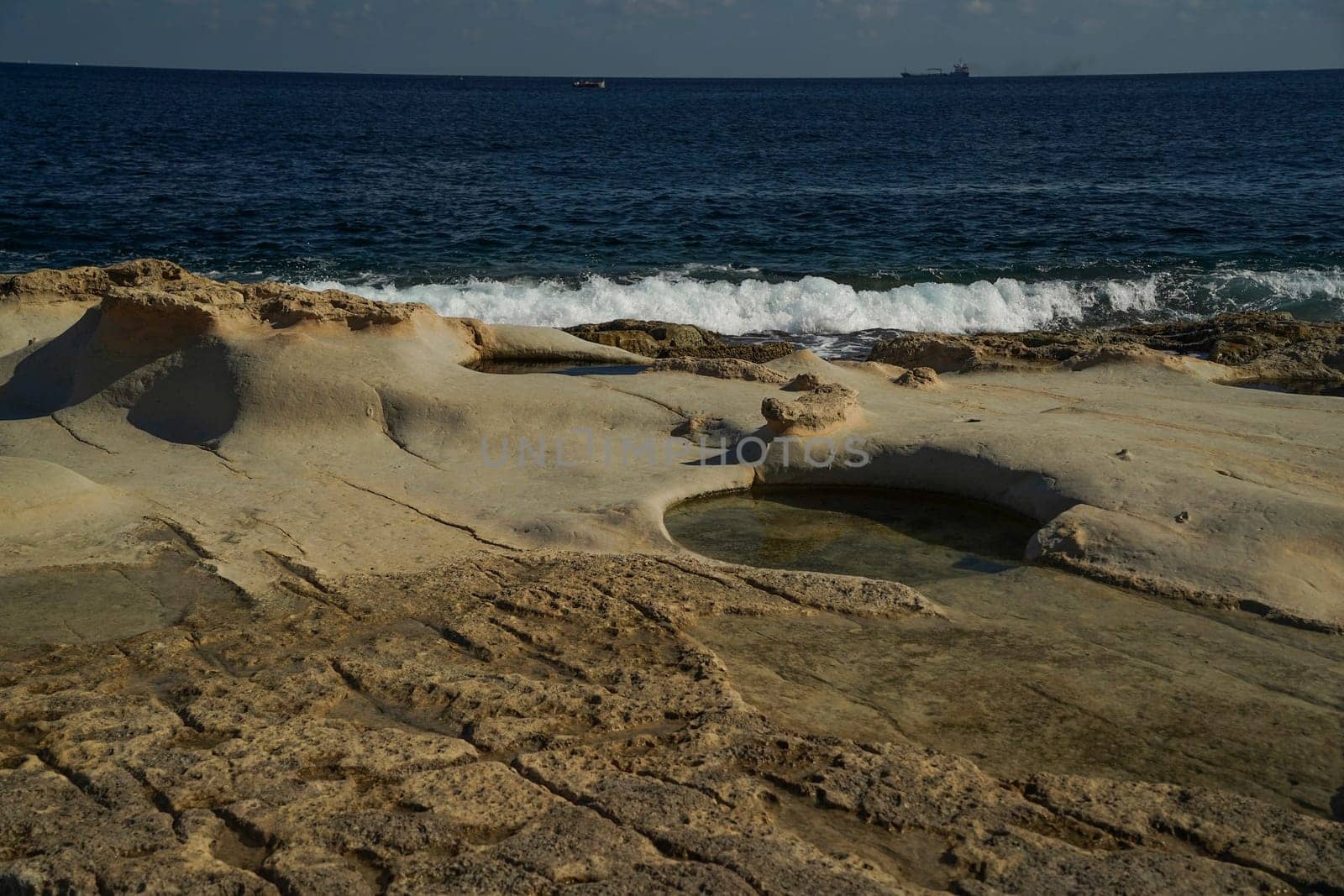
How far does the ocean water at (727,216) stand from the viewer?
52.6ft

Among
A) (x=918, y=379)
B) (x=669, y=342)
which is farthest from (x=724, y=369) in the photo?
(x=669, y=342)

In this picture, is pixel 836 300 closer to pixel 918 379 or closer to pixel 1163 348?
pixel 1163 348

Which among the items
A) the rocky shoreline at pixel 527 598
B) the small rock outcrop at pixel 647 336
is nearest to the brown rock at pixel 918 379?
the rocky shoreline at pixel 527 598

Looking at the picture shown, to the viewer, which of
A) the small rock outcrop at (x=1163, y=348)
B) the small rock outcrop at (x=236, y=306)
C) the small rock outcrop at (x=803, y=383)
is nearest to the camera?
the small rock outcrop at (x=803, y=383)

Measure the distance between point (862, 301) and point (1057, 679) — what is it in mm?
11459

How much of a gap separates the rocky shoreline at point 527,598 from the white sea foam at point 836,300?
543 cm

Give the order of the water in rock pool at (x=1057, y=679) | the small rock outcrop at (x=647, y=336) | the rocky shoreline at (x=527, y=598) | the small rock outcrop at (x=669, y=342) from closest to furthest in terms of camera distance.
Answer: the rocky shoreline at (x=527, y=598) < the water in rock pool at (x=1057, y=679) < the small rock outcrop at (x=669, y=342) < the small rock outcrop at (x=647, y=336)

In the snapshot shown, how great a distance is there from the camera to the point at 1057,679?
473cm

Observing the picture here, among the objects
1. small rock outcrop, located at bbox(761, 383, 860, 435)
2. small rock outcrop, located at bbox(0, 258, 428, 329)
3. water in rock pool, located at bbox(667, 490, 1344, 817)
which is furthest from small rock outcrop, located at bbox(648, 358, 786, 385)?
water in rock pool, located at bbox(667, 490, 1344, 817)

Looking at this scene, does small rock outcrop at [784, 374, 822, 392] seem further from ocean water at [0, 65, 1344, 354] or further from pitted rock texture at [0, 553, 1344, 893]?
ocean water at [0, 65, 1344, 354]

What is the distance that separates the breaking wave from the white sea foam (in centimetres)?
2

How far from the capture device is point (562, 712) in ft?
14.3

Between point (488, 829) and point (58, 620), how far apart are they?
2834mm

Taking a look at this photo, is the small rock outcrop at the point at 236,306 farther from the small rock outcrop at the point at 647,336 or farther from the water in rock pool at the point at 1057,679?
the water in rock pool at the point at 1057,679
